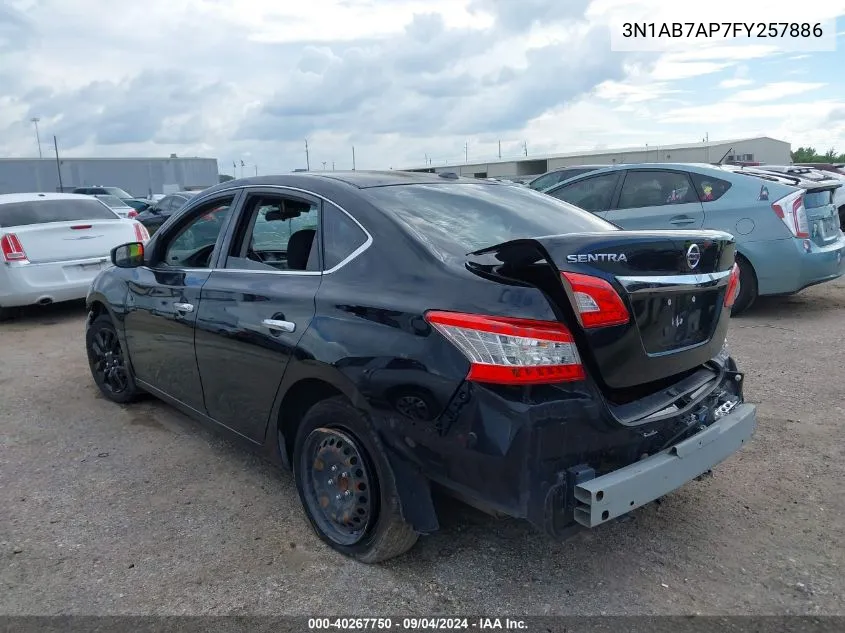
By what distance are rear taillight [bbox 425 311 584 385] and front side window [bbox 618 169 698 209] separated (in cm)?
559

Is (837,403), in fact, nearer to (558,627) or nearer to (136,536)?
(558,627)

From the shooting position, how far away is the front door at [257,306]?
3.09m

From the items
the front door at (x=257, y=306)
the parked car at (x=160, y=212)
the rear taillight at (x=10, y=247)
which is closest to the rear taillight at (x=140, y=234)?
the rear taillight at (x=10, y=247)

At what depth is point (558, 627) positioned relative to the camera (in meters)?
2.53

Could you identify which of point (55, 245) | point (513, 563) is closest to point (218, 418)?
point (513, 563)

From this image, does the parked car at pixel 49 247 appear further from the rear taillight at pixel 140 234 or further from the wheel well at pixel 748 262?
the wheel well at pixel 748 262

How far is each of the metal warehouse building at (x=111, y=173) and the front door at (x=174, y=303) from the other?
50836 mm

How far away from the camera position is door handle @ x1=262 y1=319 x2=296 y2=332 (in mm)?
3014

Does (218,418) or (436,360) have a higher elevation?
(436,360)

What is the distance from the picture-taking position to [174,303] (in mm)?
3908

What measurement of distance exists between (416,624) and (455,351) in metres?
1.03

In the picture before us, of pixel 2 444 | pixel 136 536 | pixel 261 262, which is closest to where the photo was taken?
pixel 136 536

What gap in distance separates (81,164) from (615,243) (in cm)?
5911

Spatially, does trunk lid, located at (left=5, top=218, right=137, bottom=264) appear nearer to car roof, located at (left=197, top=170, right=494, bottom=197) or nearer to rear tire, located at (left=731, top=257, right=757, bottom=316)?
car roof, located at (left=197, top=170, right=494, bottom=197)
